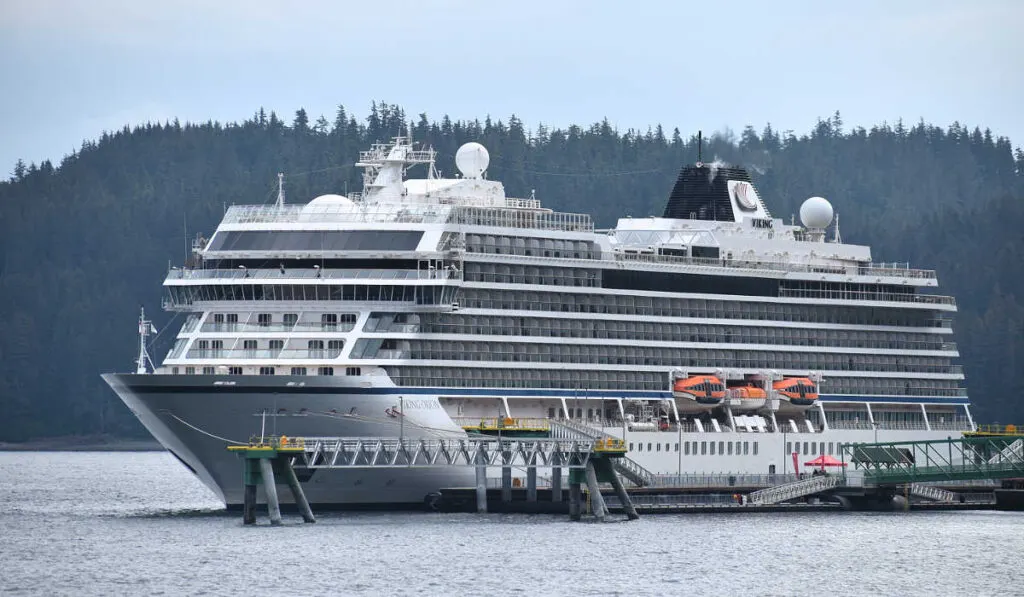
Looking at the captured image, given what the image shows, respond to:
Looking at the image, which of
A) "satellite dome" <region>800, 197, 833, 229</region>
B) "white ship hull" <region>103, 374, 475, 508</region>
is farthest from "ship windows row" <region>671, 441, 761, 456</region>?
"satellite dome" <region>800, 197, 833, 229</region>

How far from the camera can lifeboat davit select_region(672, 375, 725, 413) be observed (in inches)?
3565

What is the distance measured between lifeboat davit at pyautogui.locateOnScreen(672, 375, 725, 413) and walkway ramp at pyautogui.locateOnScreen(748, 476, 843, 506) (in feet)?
14.8

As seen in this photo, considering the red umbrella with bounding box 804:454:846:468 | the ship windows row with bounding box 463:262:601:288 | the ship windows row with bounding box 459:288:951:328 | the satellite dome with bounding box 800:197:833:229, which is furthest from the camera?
the satellite dome with bounding box 800:197:833:229

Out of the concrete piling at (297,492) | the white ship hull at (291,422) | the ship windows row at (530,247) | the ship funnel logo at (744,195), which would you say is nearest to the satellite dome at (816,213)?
the ship funnel logo at (744,195)

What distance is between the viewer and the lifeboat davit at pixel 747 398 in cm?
9231

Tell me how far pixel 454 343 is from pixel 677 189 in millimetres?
21173

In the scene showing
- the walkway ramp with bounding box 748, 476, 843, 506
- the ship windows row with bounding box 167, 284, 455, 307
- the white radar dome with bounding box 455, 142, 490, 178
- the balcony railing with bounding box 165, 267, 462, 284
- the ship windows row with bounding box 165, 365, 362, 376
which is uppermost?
the white radar dome with bounding box 455, 142, 490, 178

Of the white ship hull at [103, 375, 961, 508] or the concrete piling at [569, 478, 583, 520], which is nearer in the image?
the white ship hull at [103, 375, 961, 508]

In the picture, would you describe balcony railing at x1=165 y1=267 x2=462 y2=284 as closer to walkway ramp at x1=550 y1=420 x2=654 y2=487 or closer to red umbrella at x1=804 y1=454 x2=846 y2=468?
walkway ramp at x1=550 y1=420 x2=654 y2=487

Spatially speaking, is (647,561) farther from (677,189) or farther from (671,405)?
(677,189)

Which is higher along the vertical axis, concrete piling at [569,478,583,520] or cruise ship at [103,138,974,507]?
cruise ship at [103,138,974,507]

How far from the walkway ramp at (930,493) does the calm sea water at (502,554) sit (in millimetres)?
3165

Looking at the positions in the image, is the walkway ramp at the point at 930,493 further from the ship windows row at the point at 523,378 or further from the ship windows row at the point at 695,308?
the ship windows row at the point at 523,378

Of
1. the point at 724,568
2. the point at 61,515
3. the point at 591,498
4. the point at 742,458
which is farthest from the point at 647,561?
the point at 61,515
